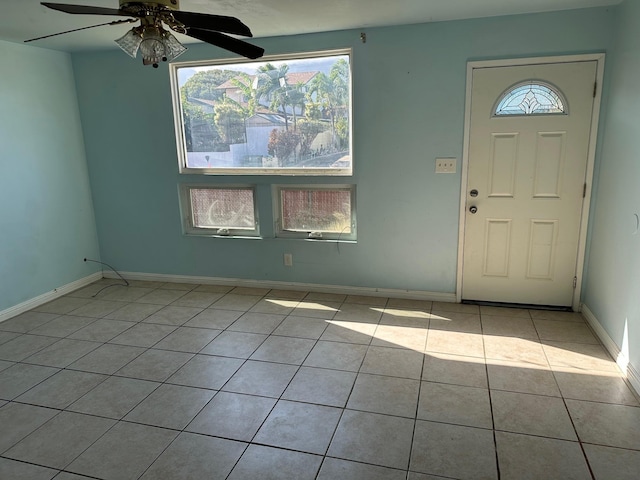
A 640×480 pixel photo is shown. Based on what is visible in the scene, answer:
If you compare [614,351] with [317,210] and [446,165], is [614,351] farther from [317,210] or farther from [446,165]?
[317,210]

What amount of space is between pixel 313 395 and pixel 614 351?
197 cm

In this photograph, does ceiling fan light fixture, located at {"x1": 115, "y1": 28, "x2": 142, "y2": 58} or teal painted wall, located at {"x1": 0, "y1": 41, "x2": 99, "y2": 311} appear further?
teal painted wall, located at {"x1": 0, "y1": 41, "x2": 99, "y2": 311}

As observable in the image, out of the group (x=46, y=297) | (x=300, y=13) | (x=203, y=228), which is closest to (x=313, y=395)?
(x=203, y=228)

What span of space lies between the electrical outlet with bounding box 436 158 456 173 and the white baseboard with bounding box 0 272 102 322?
12.0 ft

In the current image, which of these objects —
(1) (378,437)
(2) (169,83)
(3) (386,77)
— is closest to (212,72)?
(2) (169,83)

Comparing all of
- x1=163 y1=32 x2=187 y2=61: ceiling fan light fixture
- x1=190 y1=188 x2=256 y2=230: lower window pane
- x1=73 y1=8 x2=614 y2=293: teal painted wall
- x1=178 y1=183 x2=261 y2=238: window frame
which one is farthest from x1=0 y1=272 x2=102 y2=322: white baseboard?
x1=163 y1=32 x2=187 y2=61: ceiling fan light fixture

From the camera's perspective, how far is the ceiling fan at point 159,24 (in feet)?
6.26

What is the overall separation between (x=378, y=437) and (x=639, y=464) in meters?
1.14

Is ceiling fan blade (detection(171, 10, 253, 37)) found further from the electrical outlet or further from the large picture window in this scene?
the electrical outlet

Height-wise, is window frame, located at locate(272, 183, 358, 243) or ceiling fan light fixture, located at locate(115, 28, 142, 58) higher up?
ceiling fan light fixture, located at locate(115, 28, 142, 58)

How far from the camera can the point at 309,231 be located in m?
4.12

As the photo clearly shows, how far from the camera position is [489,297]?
12.3ft

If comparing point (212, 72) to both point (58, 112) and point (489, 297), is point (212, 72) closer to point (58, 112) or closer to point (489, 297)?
point (58, 112)

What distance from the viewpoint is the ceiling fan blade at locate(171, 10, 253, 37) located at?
1.94 metres
